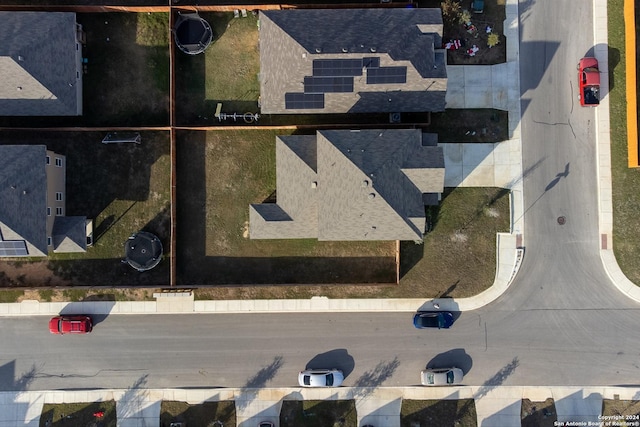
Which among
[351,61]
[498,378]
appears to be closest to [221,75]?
[351,61]

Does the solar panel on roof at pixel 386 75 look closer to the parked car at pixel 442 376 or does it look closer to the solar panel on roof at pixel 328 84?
the solar panel on roof at pixel 328 84

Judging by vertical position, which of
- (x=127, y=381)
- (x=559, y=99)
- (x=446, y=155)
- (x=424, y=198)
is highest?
(x=559, y=99)

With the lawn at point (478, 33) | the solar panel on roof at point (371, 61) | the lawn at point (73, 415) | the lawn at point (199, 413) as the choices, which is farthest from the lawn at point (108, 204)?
the lawn at point (478, 33)

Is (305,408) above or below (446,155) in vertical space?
below

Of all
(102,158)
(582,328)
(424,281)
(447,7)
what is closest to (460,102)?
(447,7)

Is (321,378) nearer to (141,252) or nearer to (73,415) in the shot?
(141,252)

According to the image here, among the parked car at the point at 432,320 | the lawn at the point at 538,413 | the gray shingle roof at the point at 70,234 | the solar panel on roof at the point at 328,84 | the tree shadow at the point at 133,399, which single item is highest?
the solar panel on roof at the point at 328,84

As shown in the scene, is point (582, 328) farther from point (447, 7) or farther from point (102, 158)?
point (102, 158)
